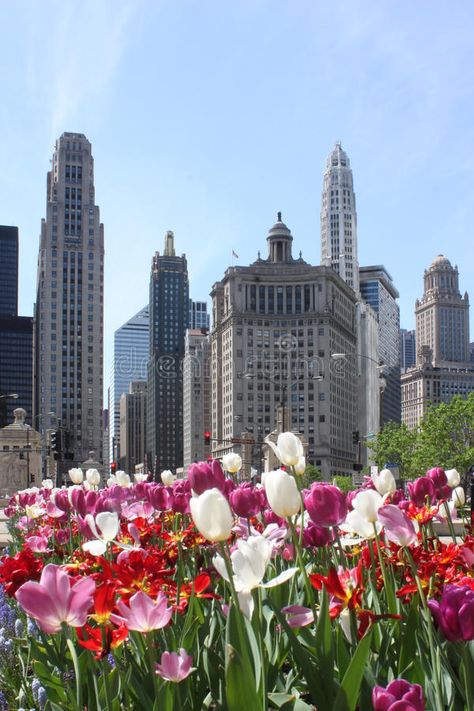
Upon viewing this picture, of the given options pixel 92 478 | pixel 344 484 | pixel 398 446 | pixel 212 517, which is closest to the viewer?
pixel 212 517

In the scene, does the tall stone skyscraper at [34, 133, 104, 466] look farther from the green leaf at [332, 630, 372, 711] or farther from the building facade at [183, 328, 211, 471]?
the green leaf at [332, 630, 372, 711]

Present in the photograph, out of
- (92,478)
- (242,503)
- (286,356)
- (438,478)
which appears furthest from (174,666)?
(286,356)

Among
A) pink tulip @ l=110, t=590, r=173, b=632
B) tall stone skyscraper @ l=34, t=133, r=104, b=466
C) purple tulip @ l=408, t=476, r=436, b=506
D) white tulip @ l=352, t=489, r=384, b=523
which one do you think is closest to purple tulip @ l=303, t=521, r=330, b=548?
white tulip @ l=352, t=489, r=384, b=523

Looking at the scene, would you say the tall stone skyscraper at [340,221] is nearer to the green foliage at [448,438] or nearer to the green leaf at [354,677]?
the green foliage at [448,438]

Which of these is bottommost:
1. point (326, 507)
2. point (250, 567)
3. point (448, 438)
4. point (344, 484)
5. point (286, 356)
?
point (344, 484)

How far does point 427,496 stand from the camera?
197 inches

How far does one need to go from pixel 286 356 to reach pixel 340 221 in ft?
211

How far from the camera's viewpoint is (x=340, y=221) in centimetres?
19550

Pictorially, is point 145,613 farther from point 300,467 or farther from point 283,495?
point 300,467

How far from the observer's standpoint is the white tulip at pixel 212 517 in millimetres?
2717

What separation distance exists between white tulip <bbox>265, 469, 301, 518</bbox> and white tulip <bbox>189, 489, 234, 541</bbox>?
0.47 meters

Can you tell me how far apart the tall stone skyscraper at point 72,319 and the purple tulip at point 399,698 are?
5846 inches

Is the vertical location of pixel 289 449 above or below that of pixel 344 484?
above

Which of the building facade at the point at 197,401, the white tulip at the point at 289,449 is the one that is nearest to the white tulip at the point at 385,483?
the white tulip at the point at 289,449
